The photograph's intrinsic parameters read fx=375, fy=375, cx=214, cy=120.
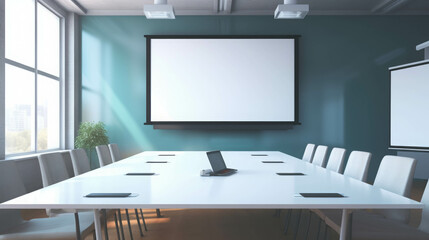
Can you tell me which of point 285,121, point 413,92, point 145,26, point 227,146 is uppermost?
point 145,26

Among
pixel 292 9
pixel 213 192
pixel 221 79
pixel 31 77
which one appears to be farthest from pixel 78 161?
pixel 221 79

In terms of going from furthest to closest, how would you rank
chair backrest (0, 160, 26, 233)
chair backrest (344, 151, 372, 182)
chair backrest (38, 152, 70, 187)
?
chair backrest (344, 151, 372, 182) → chair backrest (38, 152, 70, 187) → chair backrest (0, 160, 26, 233)

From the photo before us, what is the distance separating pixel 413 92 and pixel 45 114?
7511mm

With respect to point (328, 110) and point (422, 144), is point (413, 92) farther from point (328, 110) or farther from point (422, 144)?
point (328, 110)

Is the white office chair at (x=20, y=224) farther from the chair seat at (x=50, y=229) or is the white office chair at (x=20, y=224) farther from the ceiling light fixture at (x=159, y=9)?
the ceiling light fixture at (x=159, y=9)

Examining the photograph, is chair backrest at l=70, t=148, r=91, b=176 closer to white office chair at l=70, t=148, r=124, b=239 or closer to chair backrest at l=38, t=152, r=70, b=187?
white office chair at l=70, t=148, r=124, b=239

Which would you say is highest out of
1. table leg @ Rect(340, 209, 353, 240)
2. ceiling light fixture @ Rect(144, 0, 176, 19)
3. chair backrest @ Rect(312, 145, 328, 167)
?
ceiling light fixture @ Rect(144, 0, 176, 19)

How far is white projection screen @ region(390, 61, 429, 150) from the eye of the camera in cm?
734

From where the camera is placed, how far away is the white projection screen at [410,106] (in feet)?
24.1

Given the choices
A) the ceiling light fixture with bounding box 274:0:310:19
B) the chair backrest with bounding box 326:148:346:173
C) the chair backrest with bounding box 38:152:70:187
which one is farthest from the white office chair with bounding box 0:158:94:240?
the ceiling light fixture with bounding box 274:0:310:19

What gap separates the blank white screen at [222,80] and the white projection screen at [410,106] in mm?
2136

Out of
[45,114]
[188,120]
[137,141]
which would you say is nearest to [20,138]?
[45,114]

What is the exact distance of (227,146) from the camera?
873 centimetres

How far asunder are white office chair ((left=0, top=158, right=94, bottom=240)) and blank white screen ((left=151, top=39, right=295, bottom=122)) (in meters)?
5.74
